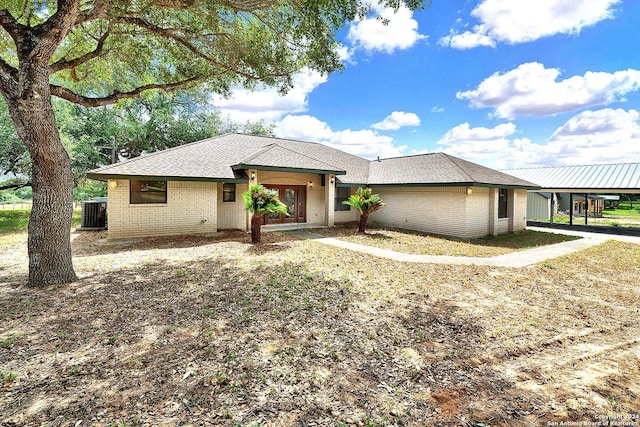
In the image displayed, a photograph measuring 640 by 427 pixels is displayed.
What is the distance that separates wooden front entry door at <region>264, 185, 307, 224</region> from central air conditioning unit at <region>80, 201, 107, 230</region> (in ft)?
26.0

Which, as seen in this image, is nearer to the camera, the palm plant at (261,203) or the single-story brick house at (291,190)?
the palm plant at (261,203)

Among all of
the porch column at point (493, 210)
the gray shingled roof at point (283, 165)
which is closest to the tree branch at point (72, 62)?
the gray shingled roof at point (283, 165)

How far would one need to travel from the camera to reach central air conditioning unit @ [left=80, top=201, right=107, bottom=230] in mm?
14055

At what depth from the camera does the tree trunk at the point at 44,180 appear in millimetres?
5531

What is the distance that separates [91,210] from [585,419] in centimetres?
1776

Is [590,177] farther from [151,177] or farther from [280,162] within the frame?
[151,177]

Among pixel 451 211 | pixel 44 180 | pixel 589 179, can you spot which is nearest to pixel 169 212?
pixel 44 180

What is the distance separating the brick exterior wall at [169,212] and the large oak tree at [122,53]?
4.07m

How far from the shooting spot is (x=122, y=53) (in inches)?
387

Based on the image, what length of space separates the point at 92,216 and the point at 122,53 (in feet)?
27.1

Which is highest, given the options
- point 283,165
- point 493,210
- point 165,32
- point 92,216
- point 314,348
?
point 165,32

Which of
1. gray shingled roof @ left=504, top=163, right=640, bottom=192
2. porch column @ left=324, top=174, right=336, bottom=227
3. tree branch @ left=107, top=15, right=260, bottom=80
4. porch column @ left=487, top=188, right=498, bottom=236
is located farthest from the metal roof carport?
tree branch @ left=107, top=15, right=260, bottom=80

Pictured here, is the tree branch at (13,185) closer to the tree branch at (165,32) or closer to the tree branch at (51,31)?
the tree branch at (165,32)

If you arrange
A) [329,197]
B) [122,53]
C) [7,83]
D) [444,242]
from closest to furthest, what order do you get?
1. [7,83]
2. [122,53]
3. [444,242]
4. [329,197]
